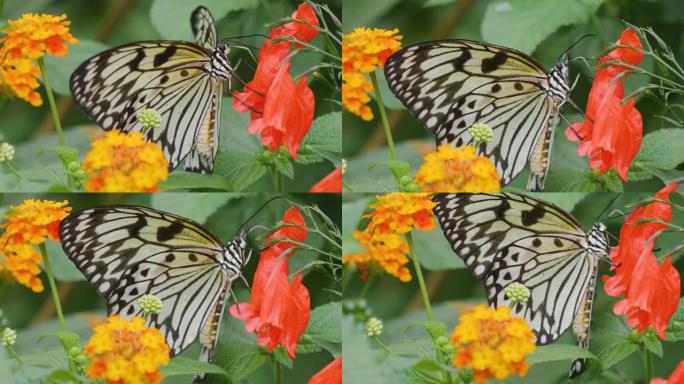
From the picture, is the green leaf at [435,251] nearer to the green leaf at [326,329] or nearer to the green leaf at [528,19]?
the green leaf at [326,329]

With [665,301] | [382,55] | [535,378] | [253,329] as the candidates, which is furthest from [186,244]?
[665,301]

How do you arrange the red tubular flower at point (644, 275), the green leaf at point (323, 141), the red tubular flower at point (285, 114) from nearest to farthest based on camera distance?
1. the red tubular flower at point (644, 275)
2. the red tubular flower at point (285, 114)
3. the green leaf at point (323, 141)

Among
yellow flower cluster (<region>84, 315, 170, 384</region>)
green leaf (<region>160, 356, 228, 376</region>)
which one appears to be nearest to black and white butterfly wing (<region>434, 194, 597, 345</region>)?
green leaf (<region>160, 356, 228, 376</region>)

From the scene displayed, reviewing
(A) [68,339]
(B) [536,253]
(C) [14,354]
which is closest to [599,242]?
(B) [536,253]

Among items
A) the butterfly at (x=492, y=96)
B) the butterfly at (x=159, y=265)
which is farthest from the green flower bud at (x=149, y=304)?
the butterfly at (x=492, y=96)

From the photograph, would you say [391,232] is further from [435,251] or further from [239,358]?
[239,358]

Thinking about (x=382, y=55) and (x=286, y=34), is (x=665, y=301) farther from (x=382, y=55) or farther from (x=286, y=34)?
(x=286, y=34)
